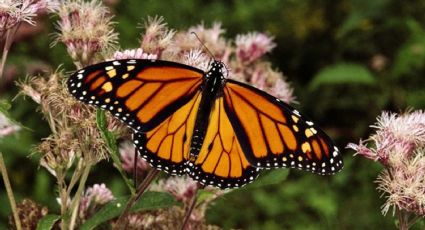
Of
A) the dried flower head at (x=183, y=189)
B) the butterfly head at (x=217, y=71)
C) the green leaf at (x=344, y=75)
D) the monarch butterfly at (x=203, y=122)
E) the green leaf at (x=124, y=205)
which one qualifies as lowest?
the green leaf at (x=124, y=205)

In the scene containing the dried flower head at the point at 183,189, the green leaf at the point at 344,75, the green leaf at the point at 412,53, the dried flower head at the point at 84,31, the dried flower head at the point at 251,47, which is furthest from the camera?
the green leaf at the point at 412,53

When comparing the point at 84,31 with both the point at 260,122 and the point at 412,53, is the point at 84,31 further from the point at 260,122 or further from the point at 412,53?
the point at 412,53

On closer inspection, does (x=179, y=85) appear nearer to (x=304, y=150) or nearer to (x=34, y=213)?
(x=304, y=150)

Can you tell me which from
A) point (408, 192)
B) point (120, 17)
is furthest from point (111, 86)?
point (120, 17)

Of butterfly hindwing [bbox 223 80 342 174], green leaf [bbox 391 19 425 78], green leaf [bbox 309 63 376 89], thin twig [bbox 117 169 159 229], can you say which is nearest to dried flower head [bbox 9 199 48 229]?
thin twig [bbox 117 169 159 229]

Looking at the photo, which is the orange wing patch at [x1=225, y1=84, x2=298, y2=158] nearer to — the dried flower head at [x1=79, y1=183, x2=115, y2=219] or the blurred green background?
the dried flower head at [x1=79, y1=183, x2=115, y2=219]

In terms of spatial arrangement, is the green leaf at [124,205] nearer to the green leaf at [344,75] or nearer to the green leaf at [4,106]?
the green leaf at [4,106]

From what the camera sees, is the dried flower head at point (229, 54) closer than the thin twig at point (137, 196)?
No

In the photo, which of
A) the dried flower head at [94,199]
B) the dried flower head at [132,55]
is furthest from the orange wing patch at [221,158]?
the dried flower head at [94,199]
